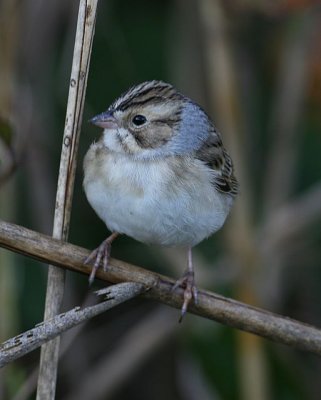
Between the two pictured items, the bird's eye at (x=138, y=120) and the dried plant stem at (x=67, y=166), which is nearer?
the dried plant stem at (x=67, y=166)

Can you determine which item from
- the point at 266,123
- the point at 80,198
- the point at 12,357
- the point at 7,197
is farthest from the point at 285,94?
the point at 12,357

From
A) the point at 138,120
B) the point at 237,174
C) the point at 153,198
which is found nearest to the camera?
the point at 153,198

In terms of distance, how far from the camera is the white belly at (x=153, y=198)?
10.5 ft

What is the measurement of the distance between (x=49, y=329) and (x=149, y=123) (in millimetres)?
1247

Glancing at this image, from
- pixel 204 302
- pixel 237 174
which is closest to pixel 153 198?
pixel 204 302

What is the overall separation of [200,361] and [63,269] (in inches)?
66.4

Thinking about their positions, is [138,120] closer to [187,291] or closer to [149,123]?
[149,123]

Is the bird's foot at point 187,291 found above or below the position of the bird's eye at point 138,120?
below

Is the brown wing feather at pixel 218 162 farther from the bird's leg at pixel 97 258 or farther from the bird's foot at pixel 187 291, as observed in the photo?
the bird's leg at pixel 97 258

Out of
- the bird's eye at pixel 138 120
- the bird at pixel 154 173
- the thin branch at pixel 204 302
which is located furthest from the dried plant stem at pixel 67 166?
the bird's eye at pixel 138 120

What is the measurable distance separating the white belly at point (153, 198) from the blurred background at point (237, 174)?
2.67ft

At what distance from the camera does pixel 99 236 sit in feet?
15.9

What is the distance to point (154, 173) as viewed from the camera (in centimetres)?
Result: 326

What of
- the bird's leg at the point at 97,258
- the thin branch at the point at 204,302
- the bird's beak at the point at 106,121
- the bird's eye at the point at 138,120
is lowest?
the thin branch at the point at 204,302
